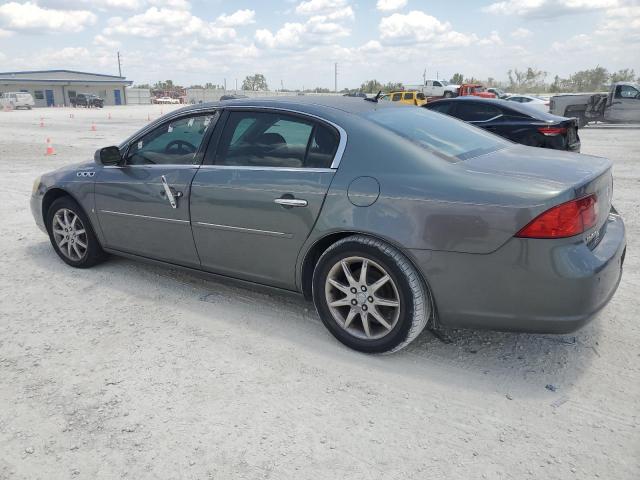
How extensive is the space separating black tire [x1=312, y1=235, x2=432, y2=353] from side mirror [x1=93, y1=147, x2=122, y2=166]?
2.11 meters

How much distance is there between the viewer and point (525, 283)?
8.64ft

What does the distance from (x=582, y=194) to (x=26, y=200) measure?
7.76m

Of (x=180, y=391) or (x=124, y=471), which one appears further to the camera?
(x=180, y=391)

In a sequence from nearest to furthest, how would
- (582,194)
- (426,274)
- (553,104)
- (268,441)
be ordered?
(268,441), (582,194), (426,274), (553,104)

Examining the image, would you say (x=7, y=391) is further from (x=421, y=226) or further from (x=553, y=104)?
(x=553, y=104)

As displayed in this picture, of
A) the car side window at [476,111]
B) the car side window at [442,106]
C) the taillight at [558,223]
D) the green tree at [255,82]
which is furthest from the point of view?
the green tree at [255,82]

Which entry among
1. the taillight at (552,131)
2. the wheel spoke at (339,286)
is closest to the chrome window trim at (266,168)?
the wheel spoke at (339,286)

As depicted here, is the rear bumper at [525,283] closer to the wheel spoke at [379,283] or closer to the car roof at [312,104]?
the wheel spoke at [379,283]

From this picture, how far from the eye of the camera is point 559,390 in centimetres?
278

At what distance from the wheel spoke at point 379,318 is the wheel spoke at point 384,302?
1.8 inches

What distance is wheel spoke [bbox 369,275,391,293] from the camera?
3.00 meters

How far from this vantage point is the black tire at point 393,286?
9.54ft

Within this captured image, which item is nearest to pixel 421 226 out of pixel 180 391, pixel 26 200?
pixel 180 391

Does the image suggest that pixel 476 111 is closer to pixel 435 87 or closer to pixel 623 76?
pixel 435 87
